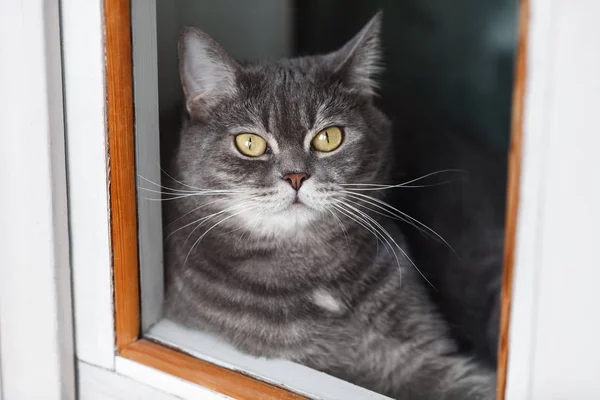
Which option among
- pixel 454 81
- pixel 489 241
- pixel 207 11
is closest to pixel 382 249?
pixel 489 241

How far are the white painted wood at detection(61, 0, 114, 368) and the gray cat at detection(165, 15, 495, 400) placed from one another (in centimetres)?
15

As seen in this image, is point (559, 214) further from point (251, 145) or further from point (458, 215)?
point (458, 215)

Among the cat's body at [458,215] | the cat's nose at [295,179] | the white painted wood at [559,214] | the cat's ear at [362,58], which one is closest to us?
the white painted wood at [559,214]

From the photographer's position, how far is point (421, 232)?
151cm

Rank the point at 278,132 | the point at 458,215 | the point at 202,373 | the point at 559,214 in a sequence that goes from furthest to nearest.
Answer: the point at 458,215
the point at 278,132
the point at 202,373
the point at 559,214

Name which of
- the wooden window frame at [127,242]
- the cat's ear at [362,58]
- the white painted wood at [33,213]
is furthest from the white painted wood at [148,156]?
the cat's ear at [362,58]

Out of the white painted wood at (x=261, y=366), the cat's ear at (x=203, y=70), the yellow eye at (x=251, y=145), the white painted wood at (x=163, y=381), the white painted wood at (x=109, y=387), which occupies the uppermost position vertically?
the cat's ear at (x=203, y=70)

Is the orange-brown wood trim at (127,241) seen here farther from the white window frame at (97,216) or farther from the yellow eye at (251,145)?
the yellow eye at (251,145)

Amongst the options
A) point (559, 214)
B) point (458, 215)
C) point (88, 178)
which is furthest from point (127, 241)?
point (458, 215)

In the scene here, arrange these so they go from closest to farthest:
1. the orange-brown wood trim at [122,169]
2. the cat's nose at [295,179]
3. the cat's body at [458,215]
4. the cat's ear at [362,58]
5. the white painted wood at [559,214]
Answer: the white painted wood at [559,214] → the orange-brown wood trim at [122,169] → the cat's nose at [295,179] → the cat's ear at [362,58] → the cat's body at [458,215]

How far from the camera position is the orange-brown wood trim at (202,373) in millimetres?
980

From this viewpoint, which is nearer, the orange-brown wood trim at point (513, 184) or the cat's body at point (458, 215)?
the orange-brown wood trim at point (513, 184)

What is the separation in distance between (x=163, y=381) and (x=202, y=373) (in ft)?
0.23

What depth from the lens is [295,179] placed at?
108 centimetres
